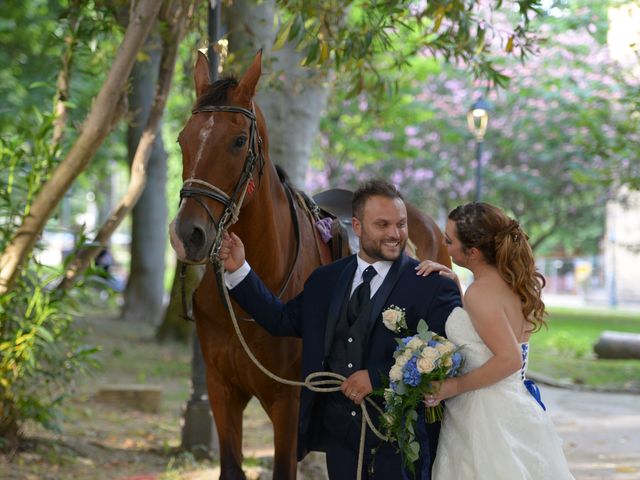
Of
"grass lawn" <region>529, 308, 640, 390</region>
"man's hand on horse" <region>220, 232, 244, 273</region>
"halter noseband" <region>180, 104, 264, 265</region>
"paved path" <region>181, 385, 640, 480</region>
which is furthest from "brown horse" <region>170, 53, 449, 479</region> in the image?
"grass lawn" <region>529, 308, 640, 390</region>

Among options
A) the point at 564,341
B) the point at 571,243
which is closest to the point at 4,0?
the point at 564,341

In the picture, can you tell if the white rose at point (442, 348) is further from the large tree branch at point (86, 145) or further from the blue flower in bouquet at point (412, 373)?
the large tree branch at point (86, 145)

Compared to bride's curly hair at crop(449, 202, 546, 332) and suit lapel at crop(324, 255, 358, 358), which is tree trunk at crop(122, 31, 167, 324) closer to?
suit lapel at crop(324, 255, 358, 358)

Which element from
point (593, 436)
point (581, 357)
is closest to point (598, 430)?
point (593, 436)

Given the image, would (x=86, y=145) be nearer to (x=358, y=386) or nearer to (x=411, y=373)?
(x=358, y=386)

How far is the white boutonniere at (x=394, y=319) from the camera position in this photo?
12.4 feet

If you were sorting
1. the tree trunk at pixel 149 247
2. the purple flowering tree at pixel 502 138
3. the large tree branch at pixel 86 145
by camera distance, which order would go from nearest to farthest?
the large tree branch at pixel 86 145, the tree trunk at pixel 149 247, the purple flowering tree at pixel 502 138

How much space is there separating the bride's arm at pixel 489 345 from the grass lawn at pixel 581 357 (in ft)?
20.4

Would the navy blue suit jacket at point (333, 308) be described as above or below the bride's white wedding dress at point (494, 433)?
above

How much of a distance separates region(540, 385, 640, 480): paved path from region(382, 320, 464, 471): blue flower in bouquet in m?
4.33

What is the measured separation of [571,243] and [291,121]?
1736 inches

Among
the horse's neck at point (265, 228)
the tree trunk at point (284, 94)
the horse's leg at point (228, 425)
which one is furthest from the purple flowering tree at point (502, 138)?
the horse's leg at point (228, 425)

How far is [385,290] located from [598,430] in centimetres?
684

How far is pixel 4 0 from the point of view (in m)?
16.0
